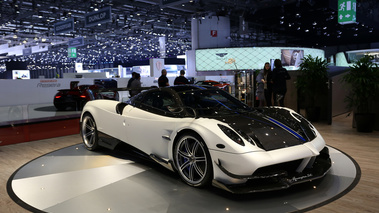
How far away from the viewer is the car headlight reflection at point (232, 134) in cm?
297

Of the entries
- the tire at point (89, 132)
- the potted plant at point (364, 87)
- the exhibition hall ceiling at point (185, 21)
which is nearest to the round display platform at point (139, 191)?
the tire at point (89, 132)

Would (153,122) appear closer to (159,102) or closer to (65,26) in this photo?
(159,102)

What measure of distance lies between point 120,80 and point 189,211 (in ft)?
54.3

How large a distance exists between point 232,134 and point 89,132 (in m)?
3.14

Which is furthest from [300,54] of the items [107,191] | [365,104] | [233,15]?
[107,191]

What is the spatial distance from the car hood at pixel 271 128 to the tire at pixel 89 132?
2.53 metres

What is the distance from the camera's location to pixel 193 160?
10.8ft

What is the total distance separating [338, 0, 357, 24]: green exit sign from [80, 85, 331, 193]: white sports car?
10.4 m

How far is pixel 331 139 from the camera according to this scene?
5691mm

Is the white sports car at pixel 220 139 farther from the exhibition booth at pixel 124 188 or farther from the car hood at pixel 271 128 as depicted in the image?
the exhibition booth at pixel 124 188

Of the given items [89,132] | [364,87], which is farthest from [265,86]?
[89,132]

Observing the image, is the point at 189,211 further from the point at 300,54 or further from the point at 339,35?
the point at 339,35

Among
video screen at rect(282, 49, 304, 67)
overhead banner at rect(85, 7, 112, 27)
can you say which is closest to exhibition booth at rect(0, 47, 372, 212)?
overhead banner at rect(85, 7, 112, 27)

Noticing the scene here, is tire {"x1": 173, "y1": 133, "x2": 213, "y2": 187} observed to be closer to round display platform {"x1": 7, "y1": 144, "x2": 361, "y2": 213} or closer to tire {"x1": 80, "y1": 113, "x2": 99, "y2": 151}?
round display platform {"x1": 7, "y1": 144, "x2": 361, "y2": 213}
